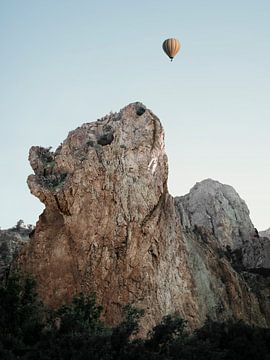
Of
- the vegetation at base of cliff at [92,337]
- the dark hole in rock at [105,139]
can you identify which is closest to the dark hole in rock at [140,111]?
the dark hole in rock at [105,139]

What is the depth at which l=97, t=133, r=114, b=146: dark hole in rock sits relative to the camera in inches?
1428

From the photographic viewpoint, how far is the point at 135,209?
1355 inches

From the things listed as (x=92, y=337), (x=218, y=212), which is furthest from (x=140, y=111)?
(x=218, y=212)

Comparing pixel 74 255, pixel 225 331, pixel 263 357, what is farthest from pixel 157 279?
pixel 263 357

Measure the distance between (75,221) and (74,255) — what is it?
215cm

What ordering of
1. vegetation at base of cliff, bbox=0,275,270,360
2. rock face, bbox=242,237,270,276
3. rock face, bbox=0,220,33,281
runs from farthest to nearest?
1. rock face, bbox=242,237,270,276
2. rock face, bbox=0,220,33,281
3. vegetation at base of cliff, bbox=0,275,270,360

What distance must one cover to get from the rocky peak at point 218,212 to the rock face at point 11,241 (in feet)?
67.6

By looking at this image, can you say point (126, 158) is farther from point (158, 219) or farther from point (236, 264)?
point (236, 264)

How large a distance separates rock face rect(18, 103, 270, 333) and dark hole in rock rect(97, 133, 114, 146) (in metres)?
Answer: 0.07

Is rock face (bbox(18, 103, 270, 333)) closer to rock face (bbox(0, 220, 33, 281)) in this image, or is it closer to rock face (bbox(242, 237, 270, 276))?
rock face (bbox(0, 220, 33, 281))

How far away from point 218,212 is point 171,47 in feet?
102

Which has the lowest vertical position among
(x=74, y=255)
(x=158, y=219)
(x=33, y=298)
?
(x=33, y=298)

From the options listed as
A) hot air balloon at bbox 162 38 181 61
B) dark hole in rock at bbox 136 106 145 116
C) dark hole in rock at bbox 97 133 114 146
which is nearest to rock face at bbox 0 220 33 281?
dark hole in rock at bbox 97 133 114 146

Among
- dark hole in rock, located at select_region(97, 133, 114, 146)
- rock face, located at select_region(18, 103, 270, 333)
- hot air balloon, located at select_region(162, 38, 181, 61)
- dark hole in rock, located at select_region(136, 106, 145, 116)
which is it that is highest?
hot air balloon, located at select_region(162, 38, 181, 61)
